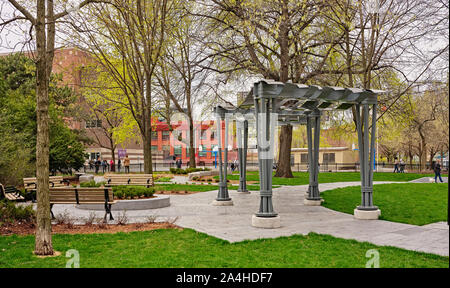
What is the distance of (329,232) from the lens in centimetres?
850

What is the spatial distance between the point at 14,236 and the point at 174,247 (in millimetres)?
3552

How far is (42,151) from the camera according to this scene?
675 cm

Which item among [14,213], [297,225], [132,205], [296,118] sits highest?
[296,118]

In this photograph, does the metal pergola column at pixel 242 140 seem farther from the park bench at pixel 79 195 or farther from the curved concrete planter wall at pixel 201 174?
the curved concrete planter wall at pixel 201 174

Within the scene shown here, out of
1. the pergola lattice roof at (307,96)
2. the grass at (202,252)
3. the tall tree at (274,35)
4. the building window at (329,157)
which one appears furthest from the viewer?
the building window at (329,157)

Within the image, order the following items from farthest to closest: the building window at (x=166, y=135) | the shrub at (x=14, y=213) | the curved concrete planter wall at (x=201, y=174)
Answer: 1. the building window at (x=166, y=135)
2. the curved concrete planter wall at (x=201, y=174)
3. the shrub at (x=14, y=213)

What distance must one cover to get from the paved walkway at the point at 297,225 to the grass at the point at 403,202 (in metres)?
0.73

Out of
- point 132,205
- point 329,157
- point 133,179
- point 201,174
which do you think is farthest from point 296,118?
point 329,157

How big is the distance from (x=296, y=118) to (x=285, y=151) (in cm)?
1210

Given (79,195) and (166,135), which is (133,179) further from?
(166,135)

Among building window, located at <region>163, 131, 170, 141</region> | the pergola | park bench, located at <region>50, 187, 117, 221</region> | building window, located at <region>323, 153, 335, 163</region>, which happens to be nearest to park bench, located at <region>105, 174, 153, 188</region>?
the pergola

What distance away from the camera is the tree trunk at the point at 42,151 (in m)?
6.68

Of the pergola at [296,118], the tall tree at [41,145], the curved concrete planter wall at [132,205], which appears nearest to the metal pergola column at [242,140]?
the pergola at [296,118]
